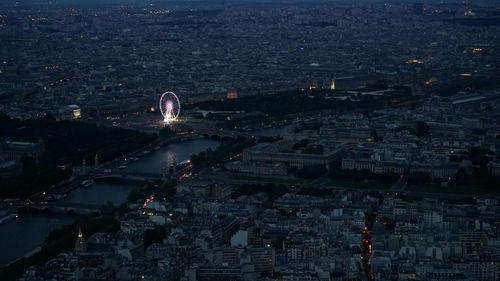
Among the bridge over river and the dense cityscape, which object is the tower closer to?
the dense cityscape

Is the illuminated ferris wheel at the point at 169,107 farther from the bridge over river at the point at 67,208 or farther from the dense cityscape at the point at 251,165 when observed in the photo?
the bridge over river at the point at 67,208

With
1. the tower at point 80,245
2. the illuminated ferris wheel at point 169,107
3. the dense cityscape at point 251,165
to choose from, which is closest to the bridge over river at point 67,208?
the dense cityscape at point 251,165

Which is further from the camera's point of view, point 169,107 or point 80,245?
point 169,107

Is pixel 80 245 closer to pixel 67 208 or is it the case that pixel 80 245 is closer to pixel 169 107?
pixel 67 208

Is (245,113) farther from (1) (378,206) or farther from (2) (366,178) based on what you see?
(1) (378,206)

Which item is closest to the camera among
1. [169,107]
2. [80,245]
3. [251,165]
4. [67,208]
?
[80,245]

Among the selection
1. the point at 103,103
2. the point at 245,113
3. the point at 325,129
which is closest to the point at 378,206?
the point at 325,129

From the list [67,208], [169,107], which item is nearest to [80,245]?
[67,208]
